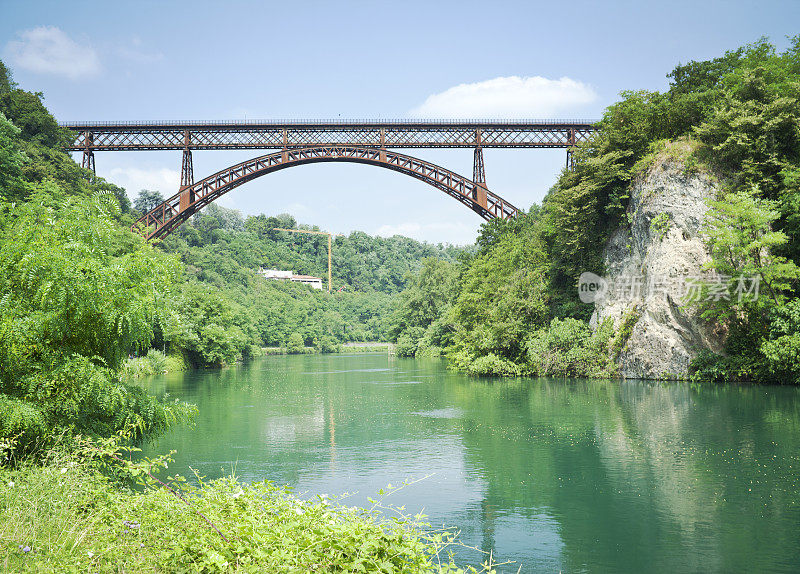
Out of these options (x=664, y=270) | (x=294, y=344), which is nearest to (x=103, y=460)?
(x=664, y=270)

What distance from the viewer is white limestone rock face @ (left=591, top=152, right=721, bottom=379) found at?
2102cm

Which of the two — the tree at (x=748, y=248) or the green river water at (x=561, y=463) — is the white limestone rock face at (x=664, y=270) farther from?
the green river water at (x=561, y=463)

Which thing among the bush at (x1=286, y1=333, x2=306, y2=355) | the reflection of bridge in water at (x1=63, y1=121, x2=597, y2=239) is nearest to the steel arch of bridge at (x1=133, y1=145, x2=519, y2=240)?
the reflection of bridge in water at (x1=63, y1=121, x2=597, y2=239)

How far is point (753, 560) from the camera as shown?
18.6 feet

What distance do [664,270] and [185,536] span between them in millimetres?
20751

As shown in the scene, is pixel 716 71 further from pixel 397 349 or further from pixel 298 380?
pixel 397 349

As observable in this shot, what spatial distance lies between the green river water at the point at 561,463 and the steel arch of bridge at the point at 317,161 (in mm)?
17822

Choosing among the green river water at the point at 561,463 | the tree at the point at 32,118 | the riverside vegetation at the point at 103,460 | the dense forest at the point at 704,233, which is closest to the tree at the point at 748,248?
the dense forest at the point at 704,233

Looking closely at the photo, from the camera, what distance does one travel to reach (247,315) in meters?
41.8

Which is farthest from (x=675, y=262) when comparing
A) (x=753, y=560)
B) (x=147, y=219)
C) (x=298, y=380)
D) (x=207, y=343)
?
(x=147, y=219)

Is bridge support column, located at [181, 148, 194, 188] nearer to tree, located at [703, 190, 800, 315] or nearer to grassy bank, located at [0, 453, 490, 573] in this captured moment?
tree, located at [703, 190, 800, 315]

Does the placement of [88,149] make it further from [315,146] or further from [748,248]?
[748,248]

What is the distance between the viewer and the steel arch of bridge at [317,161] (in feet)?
113

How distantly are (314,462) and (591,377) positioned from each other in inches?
633
